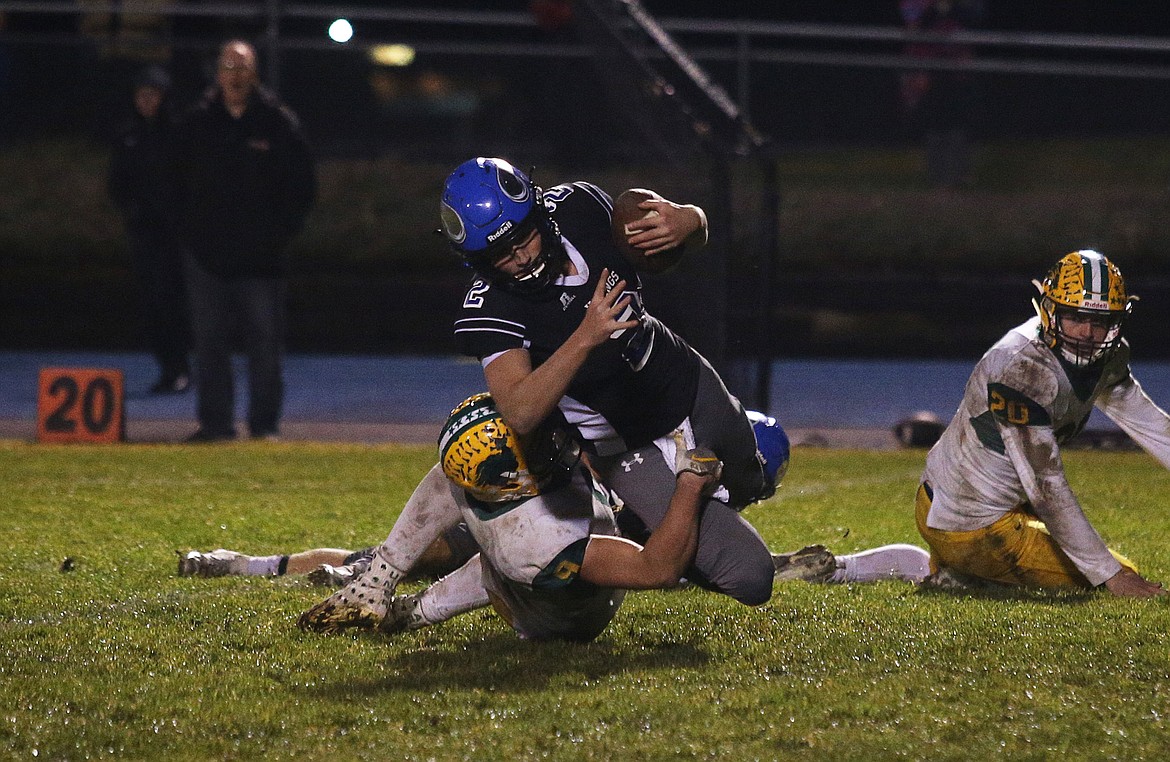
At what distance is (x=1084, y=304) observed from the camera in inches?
200

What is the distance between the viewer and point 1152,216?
54.3 feet

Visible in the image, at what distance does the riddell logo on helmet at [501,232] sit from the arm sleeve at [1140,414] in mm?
2347

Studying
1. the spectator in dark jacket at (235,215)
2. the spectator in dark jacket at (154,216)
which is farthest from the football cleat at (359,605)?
the spectator in dark jacket at (154,216)

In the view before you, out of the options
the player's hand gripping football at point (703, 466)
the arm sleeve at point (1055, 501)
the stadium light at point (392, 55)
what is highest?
the stadium light at point (392, 55)

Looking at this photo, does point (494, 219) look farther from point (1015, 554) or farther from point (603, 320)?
point (1015, 554)

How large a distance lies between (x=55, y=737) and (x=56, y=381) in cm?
628

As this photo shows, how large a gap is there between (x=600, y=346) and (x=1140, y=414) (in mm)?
2130

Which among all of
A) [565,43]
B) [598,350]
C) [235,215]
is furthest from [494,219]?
[565,43]

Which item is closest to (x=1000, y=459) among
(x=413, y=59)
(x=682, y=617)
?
(x=682, y=617)

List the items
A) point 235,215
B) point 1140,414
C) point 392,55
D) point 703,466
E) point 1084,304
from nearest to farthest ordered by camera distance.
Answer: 1. point 703,466
2. point 1084,304
3. point 1140,414
4. point 235,215
5. point 392,55

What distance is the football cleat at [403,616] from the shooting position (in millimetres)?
4809

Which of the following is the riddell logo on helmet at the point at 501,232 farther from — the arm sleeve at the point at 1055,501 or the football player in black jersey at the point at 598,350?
the arm sleeve at the point at 1055,501

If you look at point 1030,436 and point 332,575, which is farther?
point 332,575

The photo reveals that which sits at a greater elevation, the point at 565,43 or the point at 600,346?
the point at 565,43
